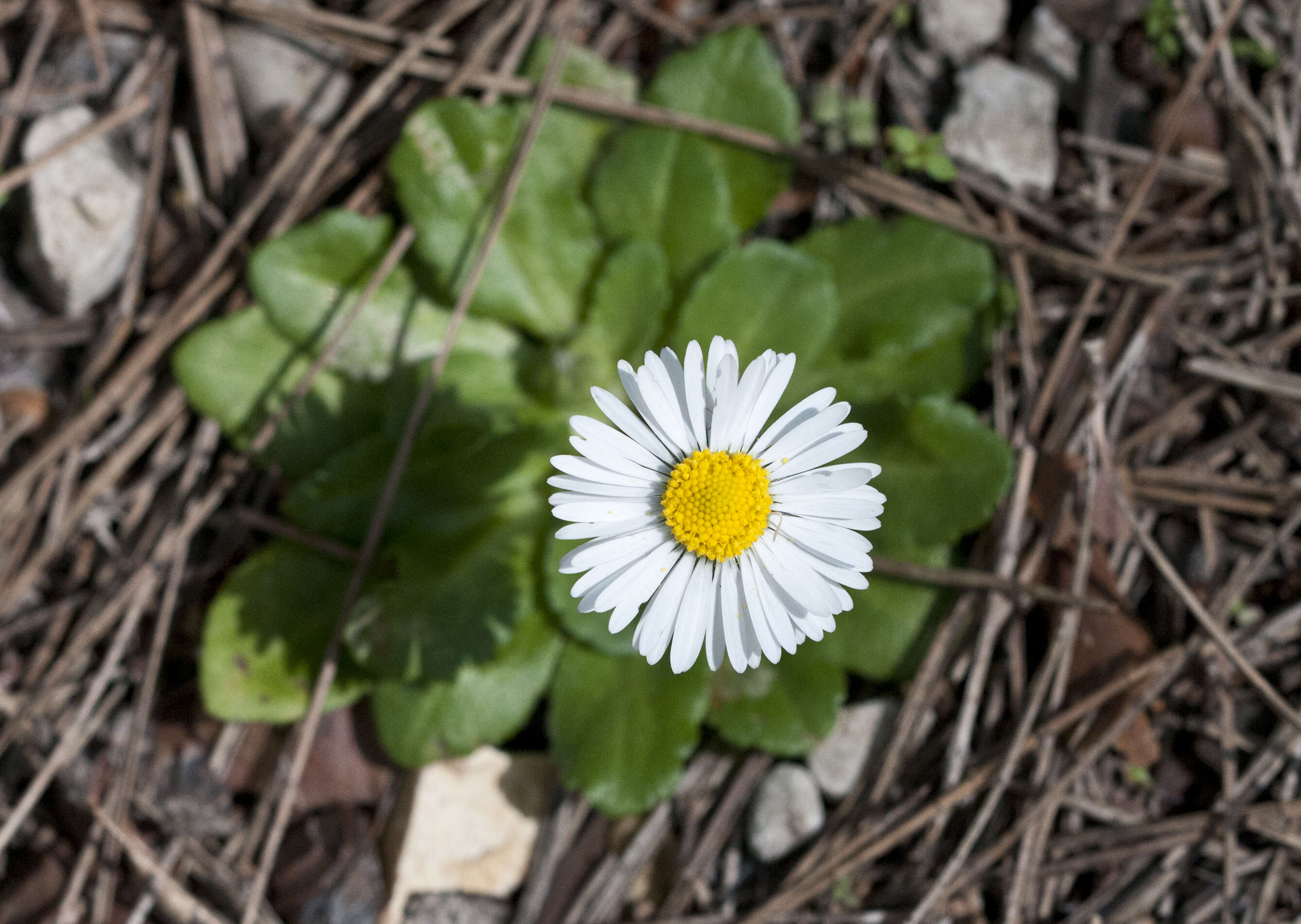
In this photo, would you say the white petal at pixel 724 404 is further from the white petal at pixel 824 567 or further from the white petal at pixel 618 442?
the white petal at pixel 824 567

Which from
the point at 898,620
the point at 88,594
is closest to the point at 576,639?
the point at 898,620

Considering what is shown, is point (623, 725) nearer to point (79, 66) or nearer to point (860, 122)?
point (860, 122)

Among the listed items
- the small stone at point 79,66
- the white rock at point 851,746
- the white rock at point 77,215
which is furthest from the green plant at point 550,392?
the small stone at point 79,66

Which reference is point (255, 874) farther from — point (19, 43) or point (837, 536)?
point (19, 43)

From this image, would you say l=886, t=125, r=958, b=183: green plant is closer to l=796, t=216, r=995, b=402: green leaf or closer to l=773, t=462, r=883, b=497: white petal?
l=796, t=216, r=995, b=402: green leaf

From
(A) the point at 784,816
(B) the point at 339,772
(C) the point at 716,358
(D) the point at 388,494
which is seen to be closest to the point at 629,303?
(D) the point at 388,494

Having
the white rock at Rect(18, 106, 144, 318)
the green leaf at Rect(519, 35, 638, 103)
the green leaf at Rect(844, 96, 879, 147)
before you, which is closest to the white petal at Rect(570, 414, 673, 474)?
the green leaf at Rect(519, 35, 638, 103)
